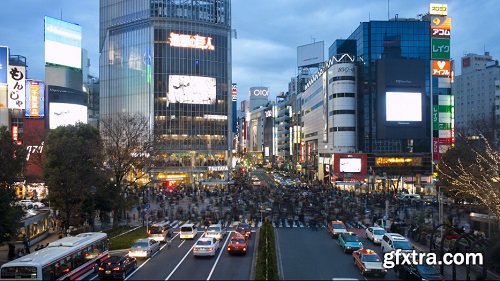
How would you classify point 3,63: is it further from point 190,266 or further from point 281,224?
point 190,266

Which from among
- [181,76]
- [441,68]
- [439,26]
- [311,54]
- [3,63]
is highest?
[311,54]

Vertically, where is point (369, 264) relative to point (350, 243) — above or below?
above

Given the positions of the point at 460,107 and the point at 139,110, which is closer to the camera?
the point at 139,110

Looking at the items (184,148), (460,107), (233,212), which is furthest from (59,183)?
(460,107)

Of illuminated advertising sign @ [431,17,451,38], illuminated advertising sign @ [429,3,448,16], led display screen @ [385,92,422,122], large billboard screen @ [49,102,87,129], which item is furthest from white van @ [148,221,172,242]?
illuminated advertising sign @ [429,3,448,16]

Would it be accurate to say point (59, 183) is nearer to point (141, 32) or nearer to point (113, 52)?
point (141, 32)

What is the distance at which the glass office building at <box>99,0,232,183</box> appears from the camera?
84.3 meters

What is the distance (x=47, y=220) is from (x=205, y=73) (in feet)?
180

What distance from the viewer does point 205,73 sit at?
86.7 metres

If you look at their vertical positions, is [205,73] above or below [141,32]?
below

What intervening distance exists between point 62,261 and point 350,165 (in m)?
58.2

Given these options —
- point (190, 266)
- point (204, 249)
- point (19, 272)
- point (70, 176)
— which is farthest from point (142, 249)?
point (70, 176)

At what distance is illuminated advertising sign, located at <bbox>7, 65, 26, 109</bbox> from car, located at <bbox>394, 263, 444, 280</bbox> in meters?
51.5

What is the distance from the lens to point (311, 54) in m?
121
